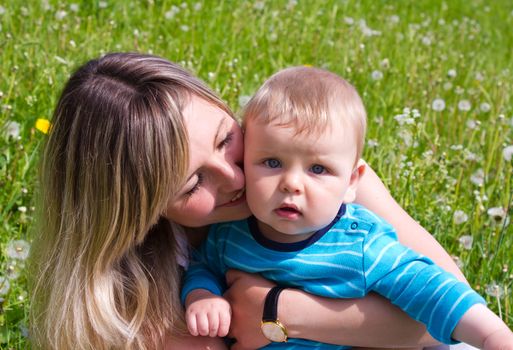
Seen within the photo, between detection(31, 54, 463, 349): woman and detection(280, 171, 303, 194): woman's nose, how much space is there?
0.52ft

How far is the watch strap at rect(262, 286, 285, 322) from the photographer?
208 centimetres

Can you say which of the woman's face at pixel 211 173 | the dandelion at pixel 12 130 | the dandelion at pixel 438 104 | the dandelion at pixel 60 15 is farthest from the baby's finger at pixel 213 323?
the dandelion at pixel 60 15

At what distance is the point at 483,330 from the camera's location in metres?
1.82

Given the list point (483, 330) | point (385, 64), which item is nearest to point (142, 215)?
point (483, 330)

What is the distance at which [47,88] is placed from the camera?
3.47 m

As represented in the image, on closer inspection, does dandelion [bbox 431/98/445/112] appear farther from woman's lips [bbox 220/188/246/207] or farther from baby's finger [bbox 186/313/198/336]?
baby's finger [bbox 186/313/198/336]

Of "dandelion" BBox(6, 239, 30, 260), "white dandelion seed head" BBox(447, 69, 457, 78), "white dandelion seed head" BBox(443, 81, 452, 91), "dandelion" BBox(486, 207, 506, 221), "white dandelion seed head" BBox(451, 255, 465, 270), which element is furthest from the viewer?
"white dandelion seed head" BBox(447, 69, 457, 78)

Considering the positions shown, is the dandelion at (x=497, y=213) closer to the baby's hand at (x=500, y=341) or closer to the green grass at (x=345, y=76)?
the green grass at (x=345, y=76)

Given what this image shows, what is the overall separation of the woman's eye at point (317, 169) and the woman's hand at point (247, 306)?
33cm

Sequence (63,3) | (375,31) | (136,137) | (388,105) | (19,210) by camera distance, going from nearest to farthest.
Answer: (136,137)
(19,210)
(388,105)
(63,3)
(375,31)

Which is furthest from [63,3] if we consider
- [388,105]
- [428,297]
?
[428,297]

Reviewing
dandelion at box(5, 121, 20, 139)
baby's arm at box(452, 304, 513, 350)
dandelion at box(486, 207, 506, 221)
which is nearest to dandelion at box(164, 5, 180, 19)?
dandelion at box(5, 121, 20, 139)

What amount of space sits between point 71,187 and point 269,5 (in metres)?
3.20

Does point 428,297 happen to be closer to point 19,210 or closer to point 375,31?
point 19,210
